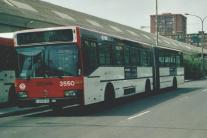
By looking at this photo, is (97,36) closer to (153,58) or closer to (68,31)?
(68,31)

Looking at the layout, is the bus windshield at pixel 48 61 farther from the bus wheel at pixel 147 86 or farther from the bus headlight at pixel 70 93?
the bus wheel at pixel 147 86

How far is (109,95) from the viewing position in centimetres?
1745

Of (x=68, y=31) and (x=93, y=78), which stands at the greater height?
(x=68, y=31)

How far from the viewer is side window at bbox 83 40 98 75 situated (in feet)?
48.8

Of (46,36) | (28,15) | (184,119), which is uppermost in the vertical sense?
(28,15)

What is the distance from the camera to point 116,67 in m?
18.4

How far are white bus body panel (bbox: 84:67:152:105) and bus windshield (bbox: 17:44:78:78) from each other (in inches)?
29.7

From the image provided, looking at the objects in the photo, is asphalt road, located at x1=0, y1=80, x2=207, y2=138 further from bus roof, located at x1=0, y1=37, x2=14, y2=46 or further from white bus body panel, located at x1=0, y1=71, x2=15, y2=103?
bus roof, located at x1=0, y1=37, x2=14, y2=46

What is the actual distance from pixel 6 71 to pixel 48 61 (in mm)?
4395

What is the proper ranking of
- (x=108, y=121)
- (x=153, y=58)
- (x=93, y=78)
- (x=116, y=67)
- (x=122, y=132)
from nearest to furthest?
(x=122, y=132) < (x=108, y=121) < (x=93, y=78) < (x=116, y=67) < (x=153, y=58)

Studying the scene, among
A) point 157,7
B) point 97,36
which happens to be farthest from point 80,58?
point 157,7

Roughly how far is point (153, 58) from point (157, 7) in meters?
16.8

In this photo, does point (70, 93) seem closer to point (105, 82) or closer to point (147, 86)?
point (105, 82)

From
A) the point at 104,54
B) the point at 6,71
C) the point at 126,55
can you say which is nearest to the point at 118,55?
the point at 126,55
